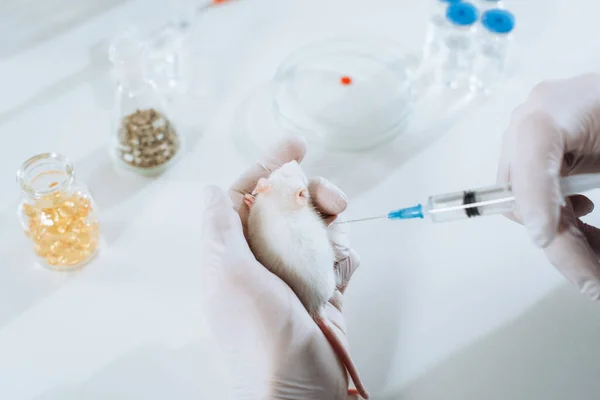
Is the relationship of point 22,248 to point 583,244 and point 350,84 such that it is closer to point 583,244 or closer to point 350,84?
point 350,84

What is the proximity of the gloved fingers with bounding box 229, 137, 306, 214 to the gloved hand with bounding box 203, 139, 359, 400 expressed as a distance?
0.38 ft

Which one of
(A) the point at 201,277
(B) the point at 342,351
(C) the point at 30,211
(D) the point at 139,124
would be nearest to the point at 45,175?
(C) the point at 30,211

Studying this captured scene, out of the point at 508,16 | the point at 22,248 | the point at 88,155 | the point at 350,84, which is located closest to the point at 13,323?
the point at 22,248

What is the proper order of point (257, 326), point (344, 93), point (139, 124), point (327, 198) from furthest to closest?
point (344, 93), point (139, 124), point (327, 198), point (257, 326)

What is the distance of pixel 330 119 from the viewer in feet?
4.05

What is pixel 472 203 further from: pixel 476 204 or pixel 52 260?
pixel 52 260

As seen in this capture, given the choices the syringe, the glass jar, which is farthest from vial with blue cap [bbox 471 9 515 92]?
the glass jar

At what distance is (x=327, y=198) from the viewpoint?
95cm

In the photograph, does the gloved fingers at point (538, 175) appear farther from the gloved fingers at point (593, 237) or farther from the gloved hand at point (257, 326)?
the gloved hand at point (257, 326)

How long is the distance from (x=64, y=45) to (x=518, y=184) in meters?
1.05

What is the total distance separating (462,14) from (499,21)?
0.07 m

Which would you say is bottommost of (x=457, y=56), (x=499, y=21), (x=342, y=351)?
(x=342, y=351)

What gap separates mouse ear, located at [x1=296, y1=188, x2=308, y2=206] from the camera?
0.88 metres

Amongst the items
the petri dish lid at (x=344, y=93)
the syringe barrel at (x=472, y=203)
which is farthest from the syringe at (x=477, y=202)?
the petri dish lid at (x=344, y=93)
